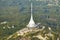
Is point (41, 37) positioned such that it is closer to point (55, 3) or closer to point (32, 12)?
point (32, 12)

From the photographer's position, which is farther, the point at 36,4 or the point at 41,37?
the point at 36,4

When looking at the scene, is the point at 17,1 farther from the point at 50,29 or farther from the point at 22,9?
the point at 50,29

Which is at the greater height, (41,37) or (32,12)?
(32,12)

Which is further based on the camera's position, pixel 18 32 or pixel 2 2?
pixel 2 2

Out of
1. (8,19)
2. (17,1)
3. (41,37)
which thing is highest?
(17,1)

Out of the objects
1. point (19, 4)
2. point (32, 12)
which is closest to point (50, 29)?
point (32, 12)

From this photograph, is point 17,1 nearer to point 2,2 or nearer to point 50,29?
point 2,2

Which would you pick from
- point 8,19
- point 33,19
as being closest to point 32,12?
point 33,19

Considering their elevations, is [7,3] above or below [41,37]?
above
